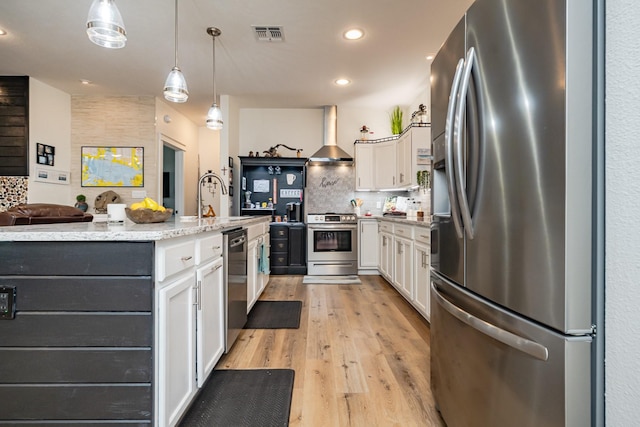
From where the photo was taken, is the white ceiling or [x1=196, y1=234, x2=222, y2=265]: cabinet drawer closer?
[x1=196, y1=234, x2=222, y2=265]: cabinet drawer

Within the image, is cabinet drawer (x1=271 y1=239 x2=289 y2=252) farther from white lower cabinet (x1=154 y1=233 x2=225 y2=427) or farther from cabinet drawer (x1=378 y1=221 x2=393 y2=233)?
white lower cabinet (x1=154 y1=233 x2=225 y2=427)

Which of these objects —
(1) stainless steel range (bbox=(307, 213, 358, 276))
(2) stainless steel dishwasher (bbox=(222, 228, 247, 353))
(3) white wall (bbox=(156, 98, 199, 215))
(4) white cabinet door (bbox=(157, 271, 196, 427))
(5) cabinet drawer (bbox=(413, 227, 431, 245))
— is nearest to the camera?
(4) white cabinet door (bbox=(157, 271, 196, 427))

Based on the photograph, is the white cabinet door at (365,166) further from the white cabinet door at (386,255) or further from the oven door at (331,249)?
the white cabinet door at (386,255)

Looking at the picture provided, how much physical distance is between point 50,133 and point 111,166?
0.88m

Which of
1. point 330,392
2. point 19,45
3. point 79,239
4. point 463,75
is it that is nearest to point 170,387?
point 79,239

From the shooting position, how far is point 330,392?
1.78m

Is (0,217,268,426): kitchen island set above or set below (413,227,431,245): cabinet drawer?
A: below

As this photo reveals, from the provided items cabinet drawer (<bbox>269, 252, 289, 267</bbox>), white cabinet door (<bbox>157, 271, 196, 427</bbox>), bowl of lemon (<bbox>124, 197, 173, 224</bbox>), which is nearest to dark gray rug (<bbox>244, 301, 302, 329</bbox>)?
white cabinet door (<bbox>157, 271, 196, 427</bbox>)

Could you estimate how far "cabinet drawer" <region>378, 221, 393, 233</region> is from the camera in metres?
4.17

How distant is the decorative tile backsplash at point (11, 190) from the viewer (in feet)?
14.5

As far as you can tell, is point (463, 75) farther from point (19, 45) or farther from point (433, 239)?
point (19, 45)

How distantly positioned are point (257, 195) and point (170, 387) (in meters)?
4.48

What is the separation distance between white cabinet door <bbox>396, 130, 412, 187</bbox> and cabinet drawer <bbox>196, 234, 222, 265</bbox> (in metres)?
3.07

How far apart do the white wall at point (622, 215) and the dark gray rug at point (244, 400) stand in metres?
1.30
